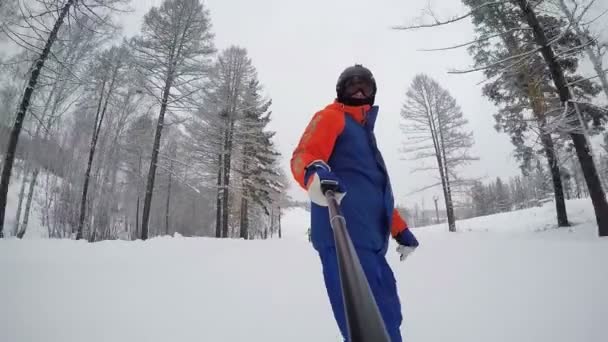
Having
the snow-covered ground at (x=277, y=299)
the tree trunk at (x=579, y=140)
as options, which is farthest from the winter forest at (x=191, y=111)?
the snow-covered ground at (x=277, y=299)

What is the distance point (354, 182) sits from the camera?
1.51 metres

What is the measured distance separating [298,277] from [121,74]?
13.1m

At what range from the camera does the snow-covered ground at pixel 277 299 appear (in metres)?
2.27

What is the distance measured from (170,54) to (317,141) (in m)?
12.3

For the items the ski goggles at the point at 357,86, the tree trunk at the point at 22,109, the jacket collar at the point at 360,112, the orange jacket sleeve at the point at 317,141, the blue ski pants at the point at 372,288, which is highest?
the tree trunk at the point at 22,109

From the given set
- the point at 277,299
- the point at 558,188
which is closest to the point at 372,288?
the point at 277,299

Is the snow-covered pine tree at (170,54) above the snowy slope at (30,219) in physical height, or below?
above

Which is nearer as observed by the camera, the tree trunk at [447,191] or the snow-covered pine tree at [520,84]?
the snow-covered pine tree at [520,84]

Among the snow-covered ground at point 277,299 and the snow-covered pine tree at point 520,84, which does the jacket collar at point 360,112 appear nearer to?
the snow-covered ground at point 277,299

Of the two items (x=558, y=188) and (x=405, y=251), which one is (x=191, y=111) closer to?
(x=405, y=251)

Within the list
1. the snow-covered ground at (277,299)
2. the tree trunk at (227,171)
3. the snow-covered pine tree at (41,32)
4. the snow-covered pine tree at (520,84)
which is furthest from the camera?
the tree trunk at (227,171)

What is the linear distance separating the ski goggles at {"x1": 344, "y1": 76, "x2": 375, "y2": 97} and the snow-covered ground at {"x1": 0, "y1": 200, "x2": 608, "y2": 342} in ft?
6.80

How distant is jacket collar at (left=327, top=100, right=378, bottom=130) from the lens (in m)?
1.68

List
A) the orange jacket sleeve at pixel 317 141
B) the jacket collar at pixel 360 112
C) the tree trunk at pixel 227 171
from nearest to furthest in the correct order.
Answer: the orange jacket sleeve at pixel 317 141, the jacket collar at pixel 360 112, the tree trunk at pixel 227 171
